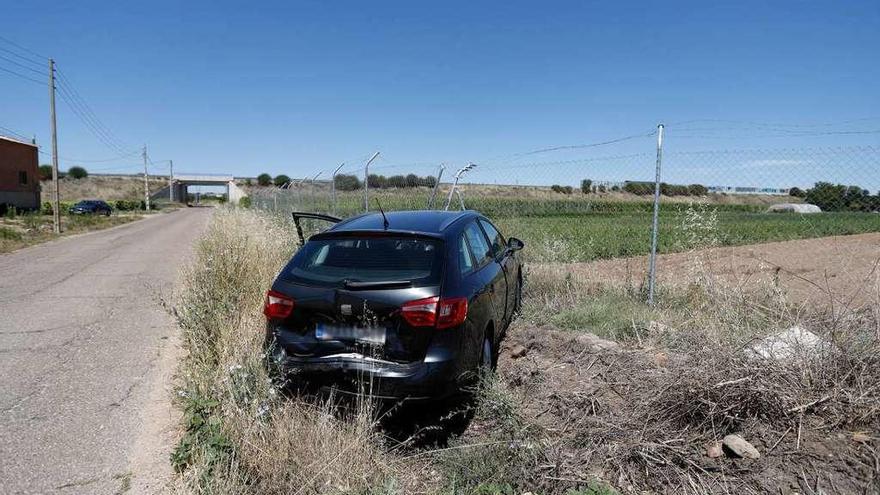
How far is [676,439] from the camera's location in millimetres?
3338

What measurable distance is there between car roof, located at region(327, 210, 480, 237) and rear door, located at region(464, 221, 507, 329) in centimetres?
21

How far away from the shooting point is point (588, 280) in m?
8.19

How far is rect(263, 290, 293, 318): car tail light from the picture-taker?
13.4 feet

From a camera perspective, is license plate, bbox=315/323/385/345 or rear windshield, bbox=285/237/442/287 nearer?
license plate, bbox=315/323/385/345

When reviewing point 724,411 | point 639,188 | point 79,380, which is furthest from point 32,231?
point 724,411

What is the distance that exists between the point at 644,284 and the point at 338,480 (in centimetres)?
581

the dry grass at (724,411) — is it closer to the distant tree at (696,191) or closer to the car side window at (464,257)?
the car side window at (464,257)

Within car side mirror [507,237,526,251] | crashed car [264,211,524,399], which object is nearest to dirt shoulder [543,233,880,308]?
car side mirror [507,237,526,251]

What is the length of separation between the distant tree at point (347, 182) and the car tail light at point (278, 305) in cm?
796

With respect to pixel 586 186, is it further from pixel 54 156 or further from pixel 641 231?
pixel 54 156

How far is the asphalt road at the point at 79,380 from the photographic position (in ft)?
12.0

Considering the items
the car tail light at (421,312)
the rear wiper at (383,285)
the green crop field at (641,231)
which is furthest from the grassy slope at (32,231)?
the car tail light at (421,312)

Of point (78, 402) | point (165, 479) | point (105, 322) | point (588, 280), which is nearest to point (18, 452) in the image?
point (78, 402)

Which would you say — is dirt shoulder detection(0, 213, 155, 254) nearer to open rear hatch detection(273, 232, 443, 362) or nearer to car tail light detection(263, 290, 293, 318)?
car tail light detection(263, 290, 293, 318)
